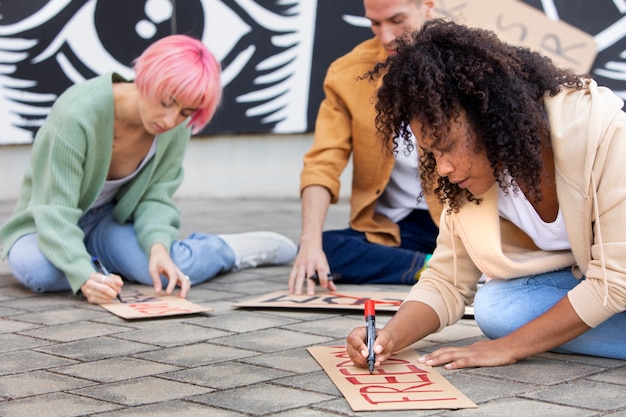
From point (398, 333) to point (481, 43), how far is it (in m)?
0.71

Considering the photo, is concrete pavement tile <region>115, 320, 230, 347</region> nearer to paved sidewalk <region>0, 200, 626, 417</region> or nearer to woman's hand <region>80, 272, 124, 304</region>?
paved sidewalk <region>0, 200, 626, 417</region>

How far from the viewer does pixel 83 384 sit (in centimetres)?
224

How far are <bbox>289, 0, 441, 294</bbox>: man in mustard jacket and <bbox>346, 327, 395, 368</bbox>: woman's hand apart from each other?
3.60 ft

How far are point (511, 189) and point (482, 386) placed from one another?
478 mm

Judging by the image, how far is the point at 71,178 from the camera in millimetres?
3365

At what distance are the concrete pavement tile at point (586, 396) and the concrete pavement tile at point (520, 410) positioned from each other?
4 cm

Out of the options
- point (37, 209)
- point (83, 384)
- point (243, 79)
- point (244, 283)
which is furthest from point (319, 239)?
point (243, 79)

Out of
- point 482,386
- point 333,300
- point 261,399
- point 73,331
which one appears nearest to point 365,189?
point 333,300

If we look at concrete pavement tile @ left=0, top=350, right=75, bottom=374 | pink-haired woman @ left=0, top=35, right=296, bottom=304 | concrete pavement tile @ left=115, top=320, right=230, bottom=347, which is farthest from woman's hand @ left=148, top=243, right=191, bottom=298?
concrete pavement tile @ left=0, top=350, right=75, bottom=374

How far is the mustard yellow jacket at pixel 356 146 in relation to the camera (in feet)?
11.7

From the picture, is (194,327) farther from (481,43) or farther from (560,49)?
(560,49)

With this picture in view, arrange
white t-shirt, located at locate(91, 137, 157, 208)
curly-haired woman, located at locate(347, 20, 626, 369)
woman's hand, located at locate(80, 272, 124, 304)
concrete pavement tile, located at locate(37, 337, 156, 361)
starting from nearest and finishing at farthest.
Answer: curly-haired woman, located at locate(347, 20, 626, 369) → concrete pavement tile, located at locate(37, 337, 156, 361) → woman's hand, located at locate(80, 272, 124, 304) → white t-shirt, located at locate(91, 137, 157, 208)

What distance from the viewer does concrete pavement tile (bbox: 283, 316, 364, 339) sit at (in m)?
2.79

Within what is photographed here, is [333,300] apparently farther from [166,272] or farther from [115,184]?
[115,184]
